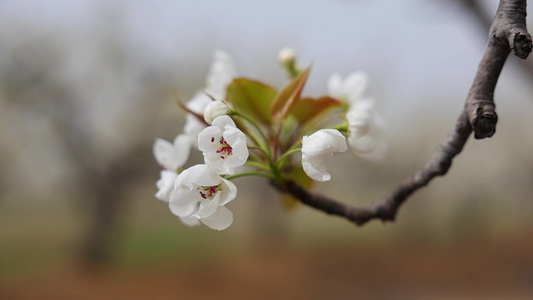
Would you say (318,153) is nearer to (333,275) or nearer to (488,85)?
(488,85)

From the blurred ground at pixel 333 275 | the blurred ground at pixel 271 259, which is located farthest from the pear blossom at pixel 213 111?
the blurred ground at pixel 333 275

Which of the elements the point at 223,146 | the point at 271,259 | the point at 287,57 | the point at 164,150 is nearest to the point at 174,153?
the point at 164,150

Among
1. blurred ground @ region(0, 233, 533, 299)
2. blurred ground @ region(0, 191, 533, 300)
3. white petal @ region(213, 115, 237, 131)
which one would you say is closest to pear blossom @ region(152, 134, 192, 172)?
white petal @ region(213, 115, 237, 131)

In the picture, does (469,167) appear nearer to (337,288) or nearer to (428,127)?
(428,127)

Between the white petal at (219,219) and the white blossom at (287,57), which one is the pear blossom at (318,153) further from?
the white blossom at (287,57)

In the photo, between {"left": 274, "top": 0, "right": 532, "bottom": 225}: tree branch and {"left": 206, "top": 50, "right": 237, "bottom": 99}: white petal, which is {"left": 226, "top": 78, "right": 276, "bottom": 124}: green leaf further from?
{"left": 274, "top": 0, "right": 532, "bottom": 225}: tree branch
